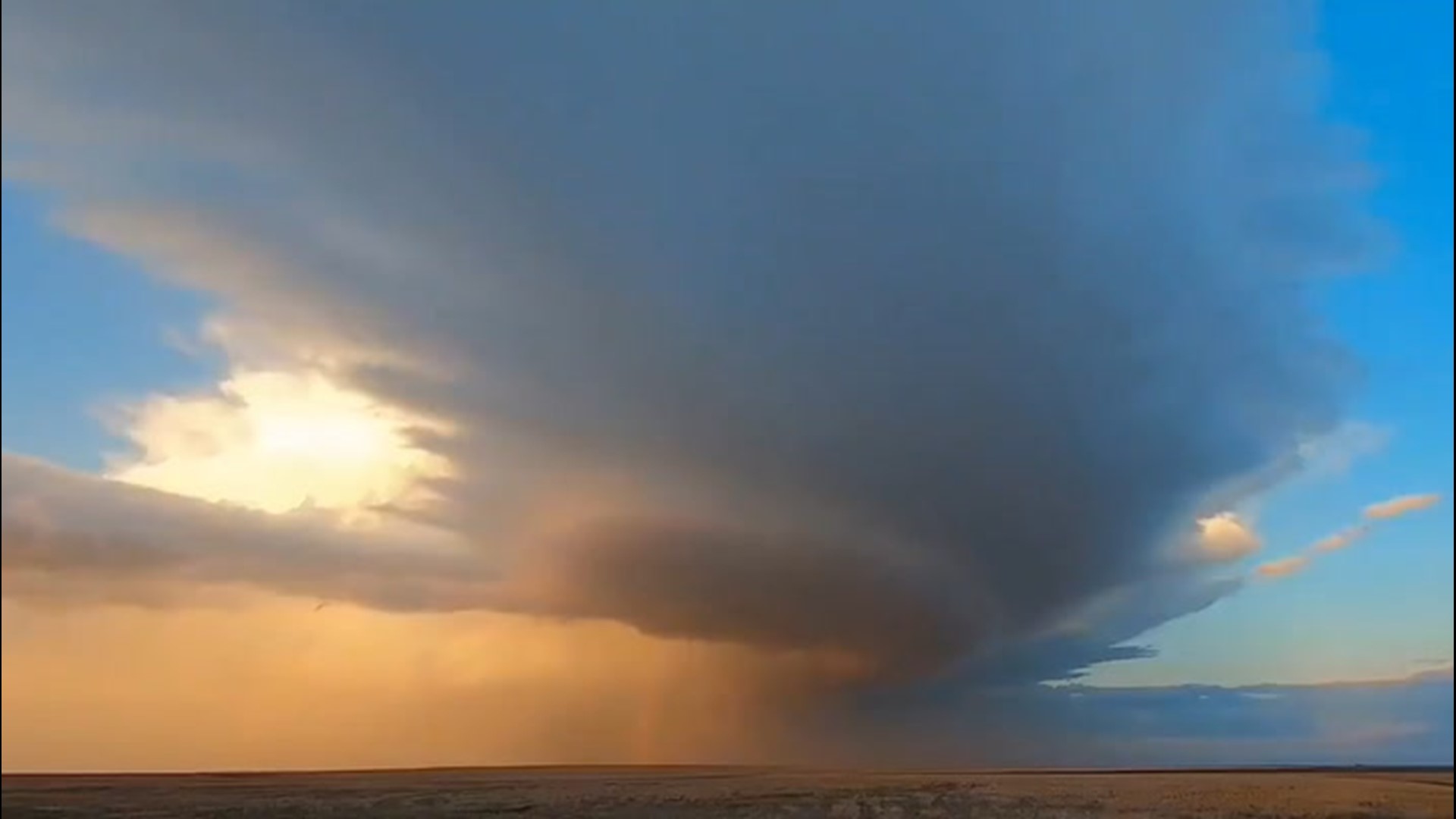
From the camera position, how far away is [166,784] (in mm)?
100875

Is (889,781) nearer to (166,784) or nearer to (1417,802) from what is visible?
(1417,802)

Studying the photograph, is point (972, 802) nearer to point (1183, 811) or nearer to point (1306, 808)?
point (1183, 811)

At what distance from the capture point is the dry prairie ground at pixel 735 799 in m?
73.0

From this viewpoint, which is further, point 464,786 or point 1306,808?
point 464,786

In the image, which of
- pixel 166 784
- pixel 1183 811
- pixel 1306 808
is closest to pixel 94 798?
pixel 166 784

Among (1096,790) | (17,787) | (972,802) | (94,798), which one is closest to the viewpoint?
(17,787)

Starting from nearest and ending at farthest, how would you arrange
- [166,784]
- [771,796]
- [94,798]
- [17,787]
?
1. [17,787]
2. [94,798]
3. [771,796]
4. [166,784]

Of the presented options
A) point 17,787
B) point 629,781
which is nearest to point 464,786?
point 629,781

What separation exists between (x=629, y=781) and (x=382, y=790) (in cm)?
3470

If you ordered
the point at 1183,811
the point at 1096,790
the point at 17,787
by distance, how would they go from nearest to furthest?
the point at 17,787, the point at 1183,811, the point at 1096,790

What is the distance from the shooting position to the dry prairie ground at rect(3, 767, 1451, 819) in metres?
73.0

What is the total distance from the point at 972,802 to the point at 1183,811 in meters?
14.2

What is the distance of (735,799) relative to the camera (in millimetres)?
92125

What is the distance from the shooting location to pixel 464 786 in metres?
113
